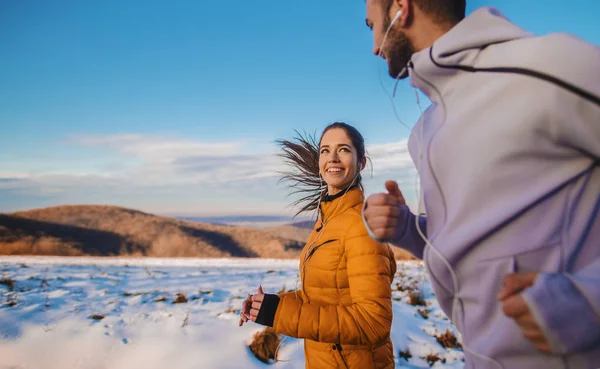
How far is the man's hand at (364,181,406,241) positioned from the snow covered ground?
3.29 meters

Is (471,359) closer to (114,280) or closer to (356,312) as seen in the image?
(356,312)

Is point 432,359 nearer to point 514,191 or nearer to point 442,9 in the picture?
point 514,191

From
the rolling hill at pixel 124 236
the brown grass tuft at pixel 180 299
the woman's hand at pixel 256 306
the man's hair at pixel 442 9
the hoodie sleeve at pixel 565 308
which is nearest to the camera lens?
the hoodie sleeve at pixel 565 308

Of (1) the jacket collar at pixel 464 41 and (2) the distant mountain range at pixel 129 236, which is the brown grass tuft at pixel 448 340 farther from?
(2) the distant mountain range at pixel 129 236

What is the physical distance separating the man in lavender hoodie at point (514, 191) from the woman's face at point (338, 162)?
1.36 meters

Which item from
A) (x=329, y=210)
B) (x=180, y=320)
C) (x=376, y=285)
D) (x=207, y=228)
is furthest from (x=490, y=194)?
(x=207, y=228)

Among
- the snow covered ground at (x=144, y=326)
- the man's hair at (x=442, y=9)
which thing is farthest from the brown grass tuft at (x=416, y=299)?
the man's hair at (x=442, y=9)

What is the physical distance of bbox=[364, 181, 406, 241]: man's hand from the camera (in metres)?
1.17

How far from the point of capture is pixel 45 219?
16.5 meters

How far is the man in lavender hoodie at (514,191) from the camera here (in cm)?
76

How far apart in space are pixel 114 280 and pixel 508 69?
8182 millimetres

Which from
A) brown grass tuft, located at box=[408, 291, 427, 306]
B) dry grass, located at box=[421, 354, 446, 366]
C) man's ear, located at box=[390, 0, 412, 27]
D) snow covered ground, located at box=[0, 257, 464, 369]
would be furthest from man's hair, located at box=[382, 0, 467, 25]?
brown grass tuft, located at box=[408, 291, 427, 306]

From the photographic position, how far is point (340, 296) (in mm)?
2105

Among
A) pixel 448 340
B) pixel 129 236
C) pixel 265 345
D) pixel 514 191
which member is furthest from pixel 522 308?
pixel 129 236
